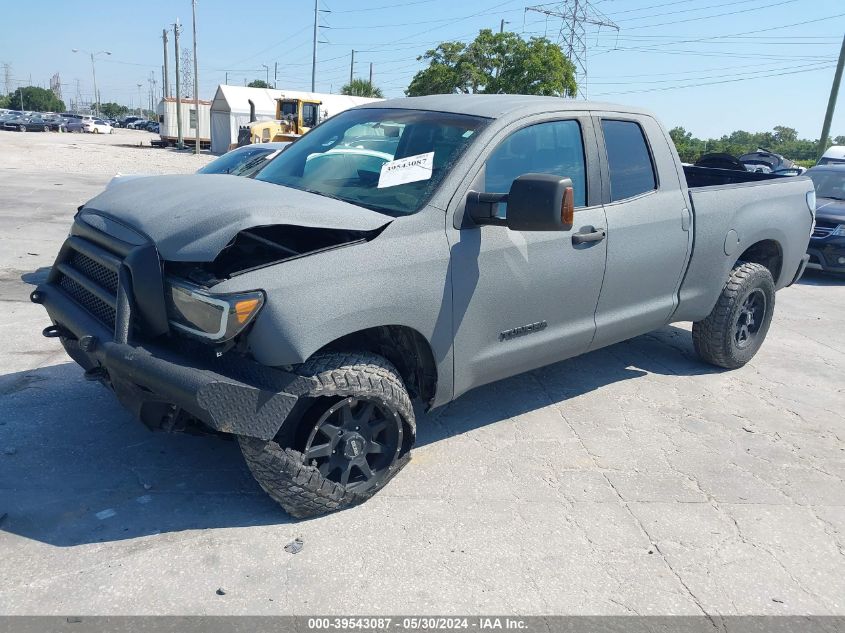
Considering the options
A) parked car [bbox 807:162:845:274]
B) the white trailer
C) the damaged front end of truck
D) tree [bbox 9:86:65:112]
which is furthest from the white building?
tree [bbox 9:86:65:112]

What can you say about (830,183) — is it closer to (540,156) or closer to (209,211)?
(540,156)

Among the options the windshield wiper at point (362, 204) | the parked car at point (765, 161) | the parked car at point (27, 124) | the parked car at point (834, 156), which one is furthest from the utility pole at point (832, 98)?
the parked car at point (27, 124)

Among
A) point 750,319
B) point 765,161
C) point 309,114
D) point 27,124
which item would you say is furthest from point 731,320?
point 27,124

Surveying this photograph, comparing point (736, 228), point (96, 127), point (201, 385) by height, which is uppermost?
point (736, 228)

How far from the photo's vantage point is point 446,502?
359 centimetres

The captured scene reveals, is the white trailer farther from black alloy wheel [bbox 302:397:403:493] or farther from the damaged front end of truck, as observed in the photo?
black alloy wheel [bbox 302:397:403:493]

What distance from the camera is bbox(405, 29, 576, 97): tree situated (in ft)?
139

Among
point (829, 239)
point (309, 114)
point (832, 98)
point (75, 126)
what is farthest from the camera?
point (75, 126)

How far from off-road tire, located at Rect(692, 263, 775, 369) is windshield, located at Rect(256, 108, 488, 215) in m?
2.65

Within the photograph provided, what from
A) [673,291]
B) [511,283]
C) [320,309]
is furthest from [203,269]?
[673,291]

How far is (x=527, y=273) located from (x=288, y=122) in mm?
27842

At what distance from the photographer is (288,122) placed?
1174 inches

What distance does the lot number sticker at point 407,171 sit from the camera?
12.0 ft

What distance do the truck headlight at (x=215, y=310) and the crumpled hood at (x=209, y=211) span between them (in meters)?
0.15
